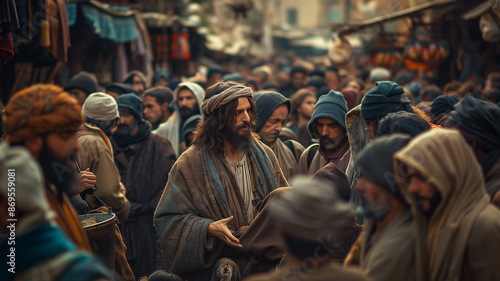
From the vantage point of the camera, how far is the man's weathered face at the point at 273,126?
5.91 m

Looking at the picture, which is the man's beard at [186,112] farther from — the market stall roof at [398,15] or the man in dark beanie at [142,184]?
the market stall roof at [398,15]

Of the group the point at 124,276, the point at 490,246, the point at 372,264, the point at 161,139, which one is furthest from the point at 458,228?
the point at 161,139

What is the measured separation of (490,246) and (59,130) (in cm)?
192

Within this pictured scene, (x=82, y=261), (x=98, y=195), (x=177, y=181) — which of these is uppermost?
(x=82, y=261)

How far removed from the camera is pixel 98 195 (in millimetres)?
5391

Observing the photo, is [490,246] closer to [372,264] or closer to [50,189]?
[372,264]

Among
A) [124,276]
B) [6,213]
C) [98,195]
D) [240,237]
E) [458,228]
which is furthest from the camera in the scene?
[98,195]

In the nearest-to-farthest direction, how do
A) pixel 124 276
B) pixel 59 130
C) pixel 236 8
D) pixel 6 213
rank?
1. pixel 6 213
2. pixel 59 130
3. pixel 124 276
4. pixel 236 8

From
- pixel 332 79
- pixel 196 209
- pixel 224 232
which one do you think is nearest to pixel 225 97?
pixel 196 209

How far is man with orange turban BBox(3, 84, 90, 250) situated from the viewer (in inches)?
108

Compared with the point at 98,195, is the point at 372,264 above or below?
above

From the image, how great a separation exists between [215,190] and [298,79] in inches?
369

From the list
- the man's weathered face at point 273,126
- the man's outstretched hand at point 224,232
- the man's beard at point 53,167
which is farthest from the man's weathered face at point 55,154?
the man's weathered face at point 273,126

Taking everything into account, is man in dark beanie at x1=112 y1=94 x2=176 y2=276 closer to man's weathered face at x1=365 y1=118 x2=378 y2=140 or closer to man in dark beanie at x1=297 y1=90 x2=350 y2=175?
man in dark beanie at x1=297 y1=90 x2=350 y2=175
